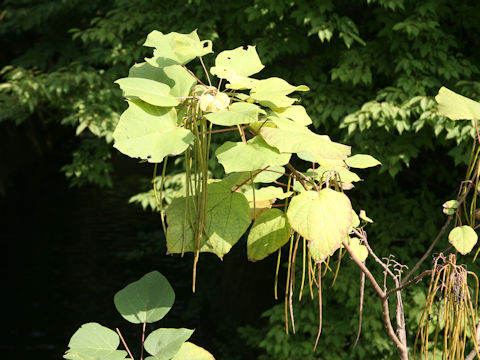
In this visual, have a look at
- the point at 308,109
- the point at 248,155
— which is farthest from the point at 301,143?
the point at 308,109

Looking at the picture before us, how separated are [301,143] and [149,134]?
0.66 ft

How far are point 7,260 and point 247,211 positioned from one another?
382 inches

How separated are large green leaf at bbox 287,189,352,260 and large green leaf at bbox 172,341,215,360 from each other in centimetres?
23

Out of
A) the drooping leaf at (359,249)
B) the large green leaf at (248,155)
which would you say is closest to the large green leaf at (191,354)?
the large green leaf at (248,155)

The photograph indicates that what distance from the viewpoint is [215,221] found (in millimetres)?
926

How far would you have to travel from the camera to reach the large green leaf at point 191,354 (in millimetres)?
903

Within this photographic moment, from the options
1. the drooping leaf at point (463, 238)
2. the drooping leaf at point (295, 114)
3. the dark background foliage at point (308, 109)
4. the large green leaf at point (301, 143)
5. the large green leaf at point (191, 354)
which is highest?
the large green leaf at point (301, 143)

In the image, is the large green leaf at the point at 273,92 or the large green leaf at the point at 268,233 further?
the large green leaf at the point at 268,233

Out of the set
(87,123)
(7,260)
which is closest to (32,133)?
(7,260)

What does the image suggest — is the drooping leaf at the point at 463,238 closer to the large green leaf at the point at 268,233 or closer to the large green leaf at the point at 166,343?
the large green leaf at the point at 268,233

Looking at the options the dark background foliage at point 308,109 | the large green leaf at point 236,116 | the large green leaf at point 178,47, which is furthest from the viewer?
the dark background foliage at point 308,109

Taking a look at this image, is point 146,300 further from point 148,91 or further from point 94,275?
point 94,275

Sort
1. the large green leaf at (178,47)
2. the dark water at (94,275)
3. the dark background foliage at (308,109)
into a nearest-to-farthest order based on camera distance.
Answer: the large green leaf at (178,47), the dark background foliage at (308,109), the dark water at (94,275)

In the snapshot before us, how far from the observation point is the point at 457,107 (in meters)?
1.00
